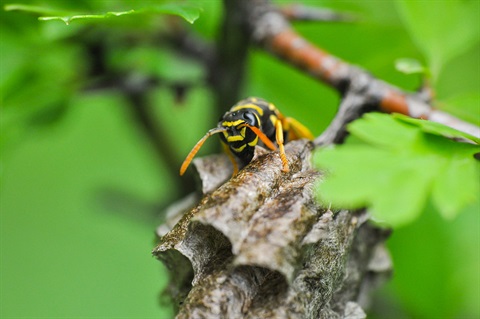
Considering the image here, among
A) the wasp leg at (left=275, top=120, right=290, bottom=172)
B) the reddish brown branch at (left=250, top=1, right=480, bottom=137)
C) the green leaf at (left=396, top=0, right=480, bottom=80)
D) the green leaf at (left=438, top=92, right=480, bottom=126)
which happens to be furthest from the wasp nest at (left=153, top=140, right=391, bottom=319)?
the green leaf at (left=396, top=0, right=480, bottom=80)

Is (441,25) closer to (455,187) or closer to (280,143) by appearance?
(280,143)

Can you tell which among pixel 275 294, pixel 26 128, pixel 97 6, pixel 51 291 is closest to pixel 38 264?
pixel 51 291

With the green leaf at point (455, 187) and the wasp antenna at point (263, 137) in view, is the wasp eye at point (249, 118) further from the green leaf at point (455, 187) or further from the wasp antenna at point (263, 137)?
the green leaf at point (455, 187)

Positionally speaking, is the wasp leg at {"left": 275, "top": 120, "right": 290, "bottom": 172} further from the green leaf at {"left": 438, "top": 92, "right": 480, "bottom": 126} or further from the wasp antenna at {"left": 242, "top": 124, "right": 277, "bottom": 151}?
the green leaf at {"left": 438, "top": 92, "right": 480, "bottom": 126}

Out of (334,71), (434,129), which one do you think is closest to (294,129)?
(334,71)

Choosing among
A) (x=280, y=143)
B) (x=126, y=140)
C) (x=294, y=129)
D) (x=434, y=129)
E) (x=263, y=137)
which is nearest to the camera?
(x=434, y=129)

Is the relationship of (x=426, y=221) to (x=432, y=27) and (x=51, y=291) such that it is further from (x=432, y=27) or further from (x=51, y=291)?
(x=51, y=291)

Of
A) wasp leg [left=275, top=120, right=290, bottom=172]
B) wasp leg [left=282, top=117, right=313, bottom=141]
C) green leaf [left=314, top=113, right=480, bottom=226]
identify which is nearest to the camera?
green leaf [left=314, top=113, right=480, bottom=226]

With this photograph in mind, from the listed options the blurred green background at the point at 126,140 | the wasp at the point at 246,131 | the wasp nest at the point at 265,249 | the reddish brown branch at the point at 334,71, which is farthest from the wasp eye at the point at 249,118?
the blurred green background at the point at 126,140
